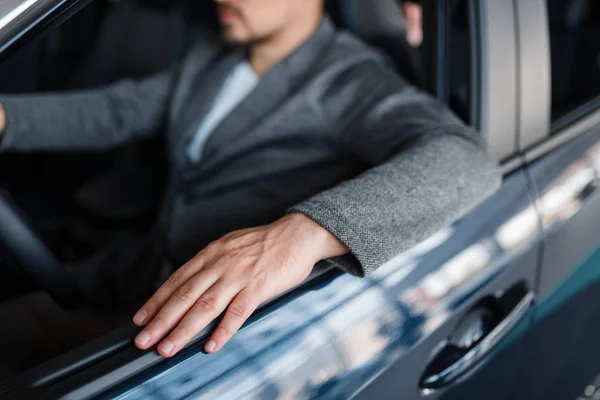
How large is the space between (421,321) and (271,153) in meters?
0.55

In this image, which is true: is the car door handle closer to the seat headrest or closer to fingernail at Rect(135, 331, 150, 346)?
fingernail at Rect(135, 331, 150, 346)

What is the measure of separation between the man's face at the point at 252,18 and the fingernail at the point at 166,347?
31.4 inches

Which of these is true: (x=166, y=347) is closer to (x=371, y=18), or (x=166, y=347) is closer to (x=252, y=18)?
(x=252, y=18)

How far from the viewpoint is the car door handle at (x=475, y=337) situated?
111 centimetres

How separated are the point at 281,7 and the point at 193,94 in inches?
13.0

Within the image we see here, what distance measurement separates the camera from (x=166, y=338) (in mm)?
879

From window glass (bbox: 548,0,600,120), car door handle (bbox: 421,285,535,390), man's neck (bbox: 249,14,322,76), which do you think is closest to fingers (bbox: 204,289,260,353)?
car door handle (bbox: 421,285,535,390)

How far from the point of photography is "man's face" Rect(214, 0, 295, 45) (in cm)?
146

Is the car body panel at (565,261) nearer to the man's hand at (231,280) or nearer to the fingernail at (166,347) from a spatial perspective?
the man's hand at (231,280)

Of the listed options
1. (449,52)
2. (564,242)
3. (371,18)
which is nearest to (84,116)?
(371,18)

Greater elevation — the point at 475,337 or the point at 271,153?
the point at 271,153

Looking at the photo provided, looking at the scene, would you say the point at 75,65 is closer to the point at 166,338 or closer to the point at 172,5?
the point at 172,5

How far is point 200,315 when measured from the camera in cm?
90

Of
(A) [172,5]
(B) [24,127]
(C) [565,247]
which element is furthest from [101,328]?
(A) [172,5]
